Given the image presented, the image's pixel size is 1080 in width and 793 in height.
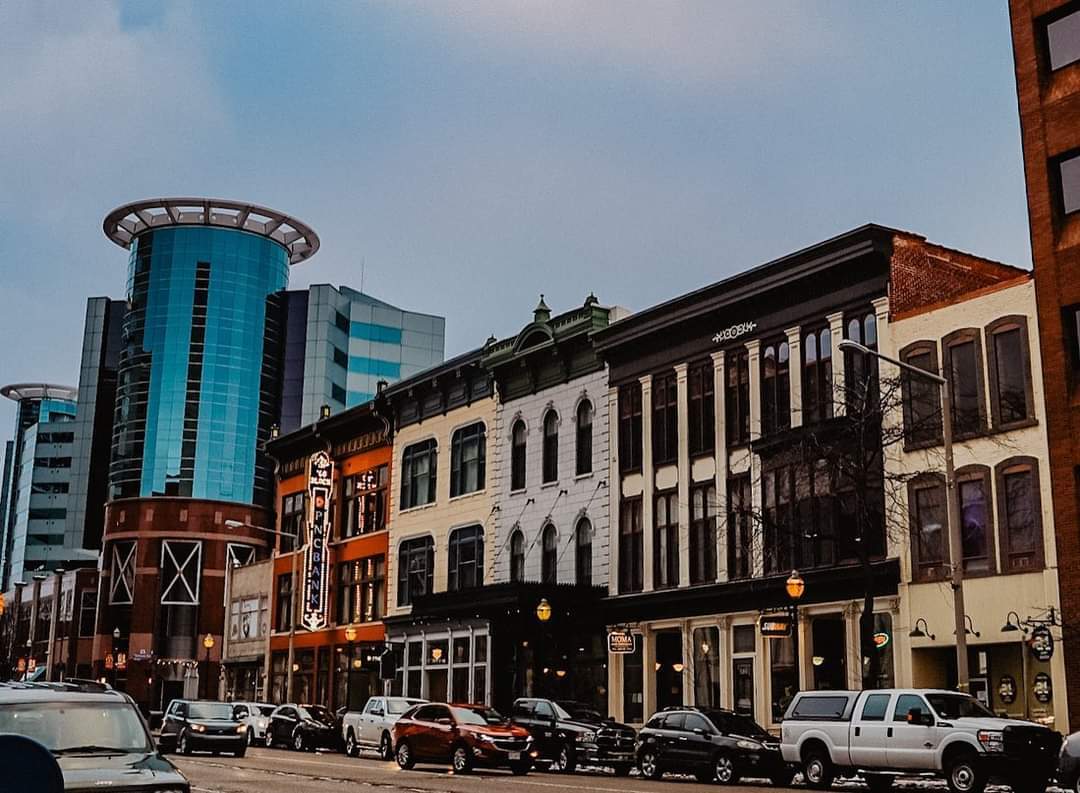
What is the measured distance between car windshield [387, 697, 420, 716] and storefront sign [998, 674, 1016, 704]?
53.4 ft

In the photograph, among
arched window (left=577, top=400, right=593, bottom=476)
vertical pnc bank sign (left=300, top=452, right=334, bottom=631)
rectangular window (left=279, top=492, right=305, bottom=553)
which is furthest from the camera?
rectangular window (left=279, top=492, right=305, bottom=553)

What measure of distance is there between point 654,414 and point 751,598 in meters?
7.76

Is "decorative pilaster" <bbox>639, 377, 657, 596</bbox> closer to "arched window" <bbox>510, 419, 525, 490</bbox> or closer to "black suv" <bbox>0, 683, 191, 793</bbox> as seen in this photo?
"arched window" <bbox>510, 419, 525, 490</bbox>

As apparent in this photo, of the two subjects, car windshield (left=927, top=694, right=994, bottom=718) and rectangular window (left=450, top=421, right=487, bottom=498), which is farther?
rectangular window (left=450, top=421, right=487, bottom=498)

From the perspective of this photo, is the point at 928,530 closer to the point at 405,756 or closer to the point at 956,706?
the point at 956,706

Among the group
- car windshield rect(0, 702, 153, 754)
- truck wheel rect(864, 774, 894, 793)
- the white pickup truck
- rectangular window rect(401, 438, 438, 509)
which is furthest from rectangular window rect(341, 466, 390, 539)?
car windshield rect(0, 702, 153, 754)

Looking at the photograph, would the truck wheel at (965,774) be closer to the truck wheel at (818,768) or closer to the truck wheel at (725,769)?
the truck wheel at (818,768)

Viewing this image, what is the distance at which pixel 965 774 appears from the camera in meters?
22.9

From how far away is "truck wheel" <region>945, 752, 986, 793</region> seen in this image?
2267 centimetres

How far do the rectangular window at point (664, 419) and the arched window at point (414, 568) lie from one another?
1444cm

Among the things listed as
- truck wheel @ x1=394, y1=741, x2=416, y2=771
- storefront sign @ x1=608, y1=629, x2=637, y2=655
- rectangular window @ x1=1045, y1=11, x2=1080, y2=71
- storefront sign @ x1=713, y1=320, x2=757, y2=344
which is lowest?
truck wheel @ x1=394, y1=741, x2=416, y2=771

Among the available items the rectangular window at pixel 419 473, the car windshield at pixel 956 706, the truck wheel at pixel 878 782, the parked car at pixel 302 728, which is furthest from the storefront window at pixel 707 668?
the rectangular window at pixel 419 473

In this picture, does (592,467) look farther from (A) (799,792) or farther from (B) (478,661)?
(A) (799,792)

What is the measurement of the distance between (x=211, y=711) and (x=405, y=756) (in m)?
7.36
